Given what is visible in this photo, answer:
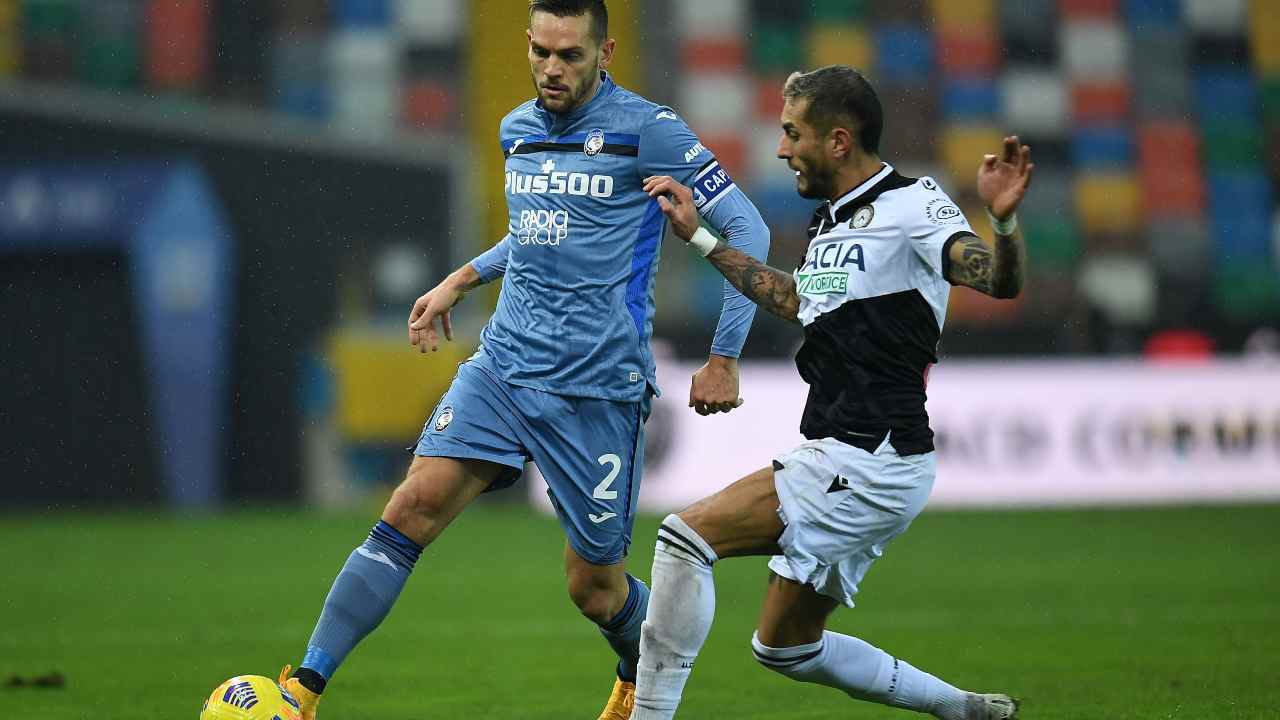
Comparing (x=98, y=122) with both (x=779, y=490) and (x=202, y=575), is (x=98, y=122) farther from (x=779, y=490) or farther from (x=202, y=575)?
(x=779, y=490)

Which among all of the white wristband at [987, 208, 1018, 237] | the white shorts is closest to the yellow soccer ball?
the white shorts

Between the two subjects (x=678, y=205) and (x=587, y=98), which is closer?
(x=678, y=205)

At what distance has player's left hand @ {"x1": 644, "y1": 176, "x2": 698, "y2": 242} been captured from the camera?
16.0 ft

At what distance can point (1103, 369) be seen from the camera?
16.2m

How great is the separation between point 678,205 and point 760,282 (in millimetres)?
356

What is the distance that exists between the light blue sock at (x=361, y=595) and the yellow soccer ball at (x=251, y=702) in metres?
0.14

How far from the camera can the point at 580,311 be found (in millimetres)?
5418

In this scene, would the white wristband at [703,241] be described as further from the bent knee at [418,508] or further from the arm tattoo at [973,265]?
the bent knee at [418,508]

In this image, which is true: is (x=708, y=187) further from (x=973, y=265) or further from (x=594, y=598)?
(x=594, y=598)

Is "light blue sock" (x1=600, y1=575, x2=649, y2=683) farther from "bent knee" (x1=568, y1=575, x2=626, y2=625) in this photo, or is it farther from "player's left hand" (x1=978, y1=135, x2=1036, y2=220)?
"player's left hand" (x1=978, y1=135, x2=1036, y2=220)

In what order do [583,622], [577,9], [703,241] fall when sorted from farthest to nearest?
[583,622], [577,9], [703,241]

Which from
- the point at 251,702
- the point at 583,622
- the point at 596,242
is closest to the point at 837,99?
the point at 596,242

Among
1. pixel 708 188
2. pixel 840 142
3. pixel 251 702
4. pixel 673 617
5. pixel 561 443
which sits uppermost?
pixel 840 142

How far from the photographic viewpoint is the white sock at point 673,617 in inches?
190
